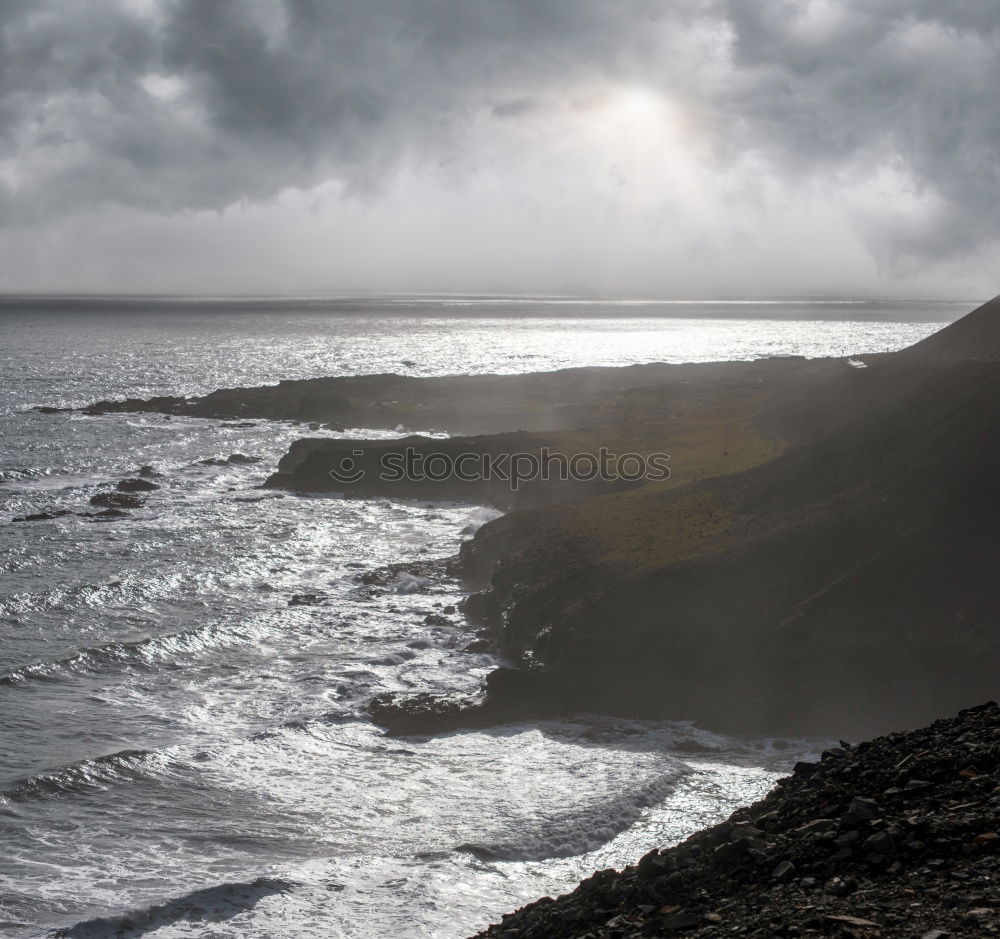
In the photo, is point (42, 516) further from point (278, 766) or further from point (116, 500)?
point (278, 766)

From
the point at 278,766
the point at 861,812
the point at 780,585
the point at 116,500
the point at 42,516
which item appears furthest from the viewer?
the point at 116,500

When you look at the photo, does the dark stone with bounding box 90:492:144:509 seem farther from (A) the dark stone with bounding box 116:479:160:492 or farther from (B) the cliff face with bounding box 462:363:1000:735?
(B) the cliff face with bounding box 462:363:1000:735

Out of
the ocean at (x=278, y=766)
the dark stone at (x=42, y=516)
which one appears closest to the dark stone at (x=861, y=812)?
the ocean at (x=278, y=766)

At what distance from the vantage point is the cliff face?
3139 cm

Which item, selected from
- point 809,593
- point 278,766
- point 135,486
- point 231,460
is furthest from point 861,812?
point 231,460

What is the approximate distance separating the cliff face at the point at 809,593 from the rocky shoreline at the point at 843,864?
1154cm

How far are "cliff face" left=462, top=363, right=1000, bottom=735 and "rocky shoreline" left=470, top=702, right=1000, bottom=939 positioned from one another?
11.5 meters

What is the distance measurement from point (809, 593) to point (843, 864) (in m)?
20.0

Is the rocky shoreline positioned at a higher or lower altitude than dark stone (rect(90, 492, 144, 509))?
higher

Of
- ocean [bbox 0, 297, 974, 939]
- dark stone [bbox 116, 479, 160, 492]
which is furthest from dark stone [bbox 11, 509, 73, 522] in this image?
ocean [bbox 0, 297, 974, 939]

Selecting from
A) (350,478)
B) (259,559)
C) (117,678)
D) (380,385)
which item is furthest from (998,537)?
(380,385)

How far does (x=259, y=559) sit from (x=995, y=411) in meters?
33.2

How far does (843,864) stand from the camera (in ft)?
50.8

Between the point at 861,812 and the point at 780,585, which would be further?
the point at 780,585
